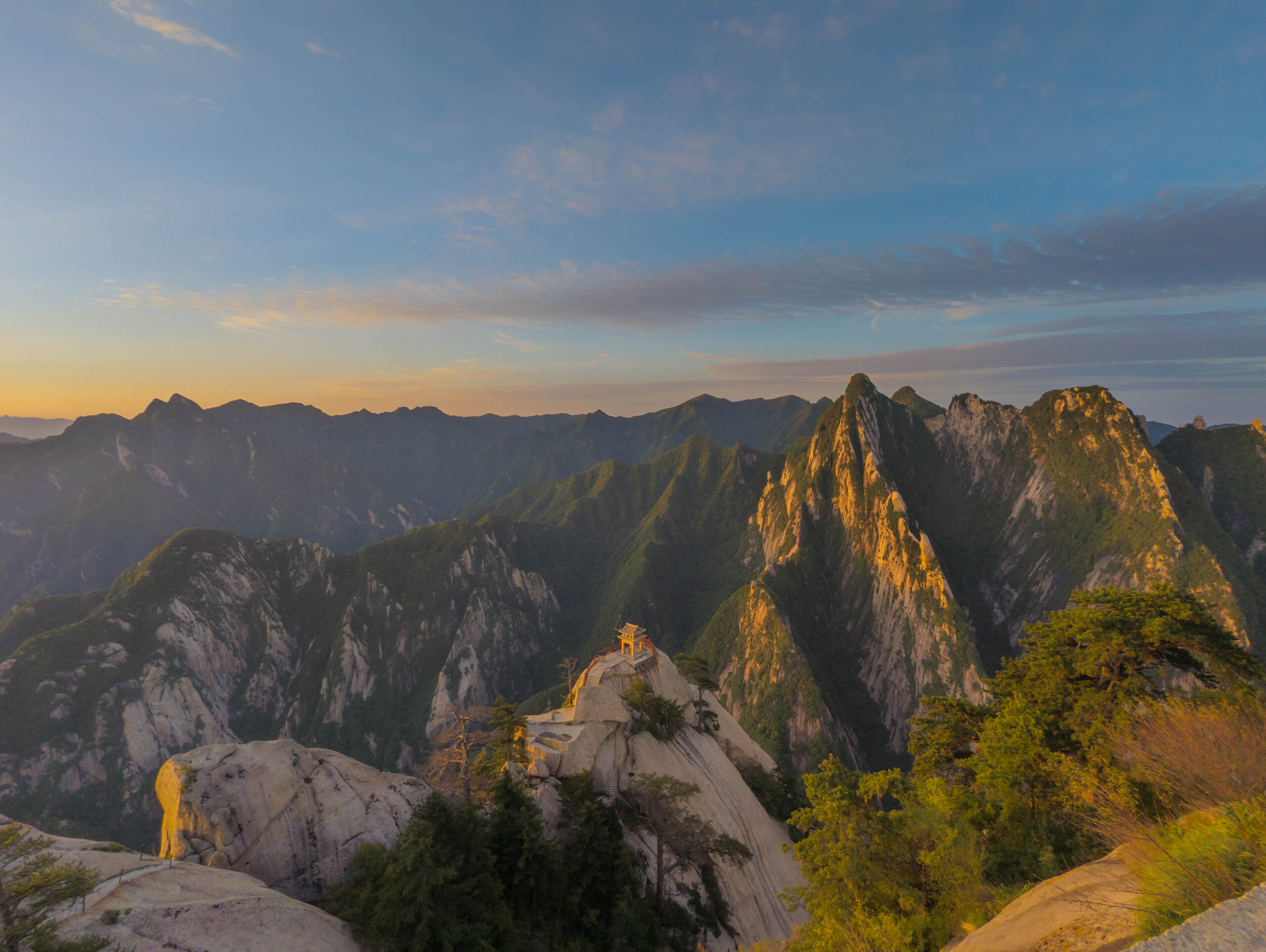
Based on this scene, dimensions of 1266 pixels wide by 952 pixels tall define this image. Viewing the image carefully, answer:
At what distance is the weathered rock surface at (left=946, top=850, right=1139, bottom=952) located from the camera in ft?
32.4

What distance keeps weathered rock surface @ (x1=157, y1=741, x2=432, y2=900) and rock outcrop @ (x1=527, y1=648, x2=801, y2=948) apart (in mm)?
11770

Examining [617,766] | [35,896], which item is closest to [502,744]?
[617,766]

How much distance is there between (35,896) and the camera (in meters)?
16.1

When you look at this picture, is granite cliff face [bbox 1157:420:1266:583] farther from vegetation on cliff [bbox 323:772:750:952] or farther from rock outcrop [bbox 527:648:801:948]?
vegetation on cliff [bbox 323:772:750:952]

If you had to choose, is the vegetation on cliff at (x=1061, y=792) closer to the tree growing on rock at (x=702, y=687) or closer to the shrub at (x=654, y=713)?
the shrub at (x=654, y=713)

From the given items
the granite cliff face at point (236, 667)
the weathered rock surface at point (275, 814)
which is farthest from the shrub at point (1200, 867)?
the granite cliff face at point (236, 667)

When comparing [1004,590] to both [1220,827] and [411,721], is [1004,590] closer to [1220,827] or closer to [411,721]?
[1220,827]

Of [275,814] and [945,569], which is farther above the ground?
[275,814]

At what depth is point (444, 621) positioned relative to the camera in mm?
186250

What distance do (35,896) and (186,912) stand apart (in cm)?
465

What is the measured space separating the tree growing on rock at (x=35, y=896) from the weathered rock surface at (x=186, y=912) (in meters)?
0.93

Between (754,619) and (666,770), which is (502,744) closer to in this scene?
(666,770)

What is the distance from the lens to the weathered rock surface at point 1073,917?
9867 millimetres

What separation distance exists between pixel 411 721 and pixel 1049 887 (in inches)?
7454
